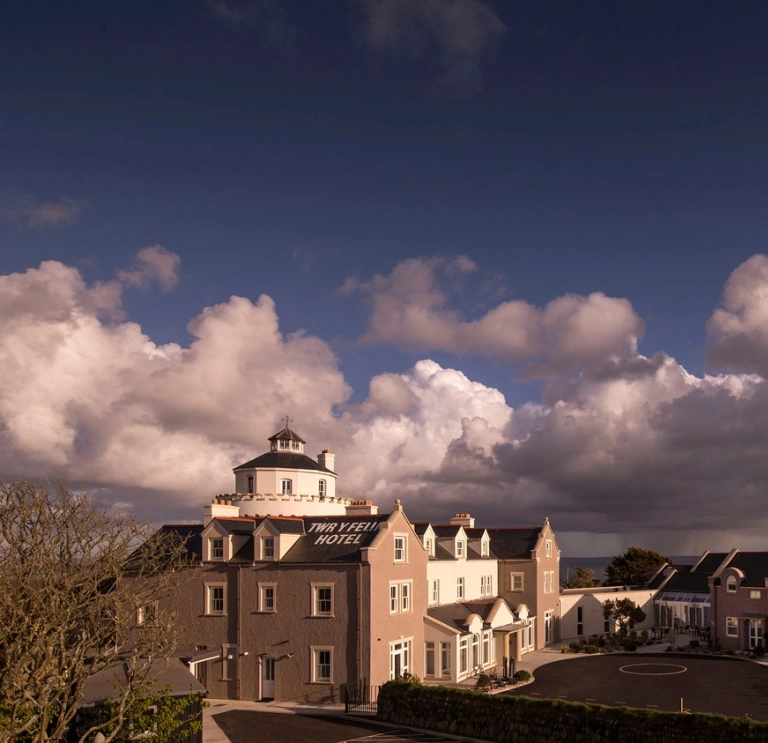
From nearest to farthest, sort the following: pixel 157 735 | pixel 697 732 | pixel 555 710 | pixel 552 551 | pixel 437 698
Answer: pixel 157 735 → pixel 697 732 → pixel 555 710 → pixel 437 698 → pixel 552 551

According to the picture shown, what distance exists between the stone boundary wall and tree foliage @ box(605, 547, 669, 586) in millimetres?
62742

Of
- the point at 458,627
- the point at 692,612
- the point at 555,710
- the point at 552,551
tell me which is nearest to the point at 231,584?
the point at 458,627

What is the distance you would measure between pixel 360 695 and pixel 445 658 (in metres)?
7.80

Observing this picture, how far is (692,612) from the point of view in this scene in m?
68.3

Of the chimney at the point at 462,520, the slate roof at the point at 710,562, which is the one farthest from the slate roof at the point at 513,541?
the slate roof at the point at 710,562

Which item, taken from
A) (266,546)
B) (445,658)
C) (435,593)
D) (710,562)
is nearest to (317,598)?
(266,546)

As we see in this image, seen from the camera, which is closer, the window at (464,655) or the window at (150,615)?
the window at (150,615)

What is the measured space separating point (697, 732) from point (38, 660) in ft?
71.1

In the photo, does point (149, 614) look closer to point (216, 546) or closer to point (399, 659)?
point (216, 546)

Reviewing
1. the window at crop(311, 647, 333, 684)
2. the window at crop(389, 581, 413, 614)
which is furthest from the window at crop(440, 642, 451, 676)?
the window at crop(311, 647, 333, 684)

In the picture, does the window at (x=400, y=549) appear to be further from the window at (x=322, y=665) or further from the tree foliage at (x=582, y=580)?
the tree foliage at (x=582, y=580)

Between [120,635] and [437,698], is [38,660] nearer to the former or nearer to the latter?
[120,635]

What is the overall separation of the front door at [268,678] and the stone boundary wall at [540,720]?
7288 millimetres

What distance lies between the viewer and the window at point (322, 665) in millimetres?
41000
